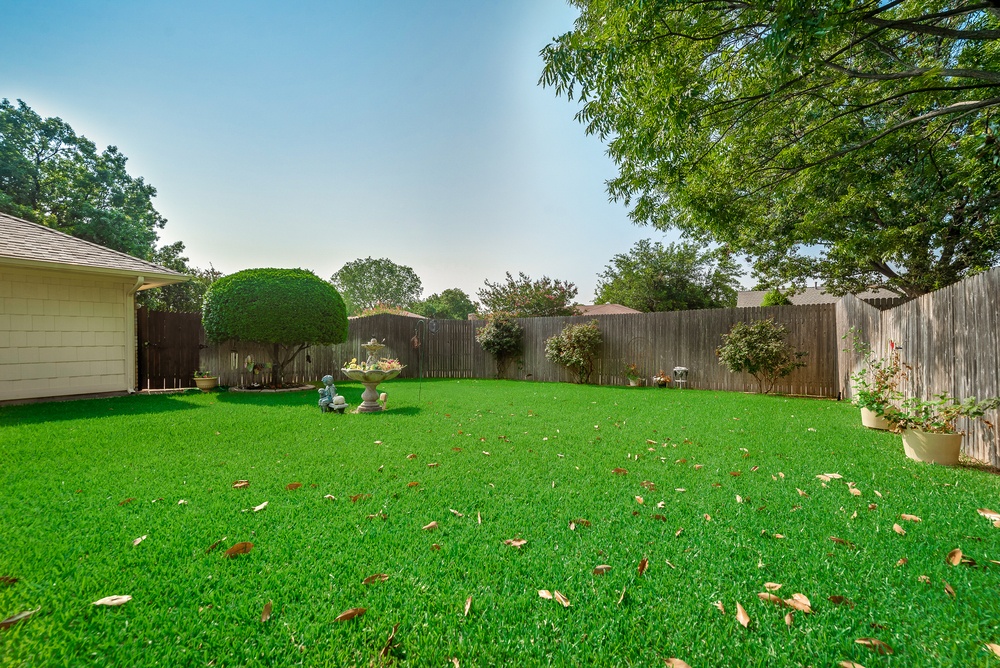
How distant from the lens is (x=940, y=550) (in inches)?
74.3

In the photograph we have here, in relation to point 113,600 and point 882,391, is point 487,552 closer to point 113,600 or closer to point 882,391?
point 113,600

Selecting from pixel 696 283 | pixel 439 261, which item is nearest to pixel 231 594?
pixel 439 261

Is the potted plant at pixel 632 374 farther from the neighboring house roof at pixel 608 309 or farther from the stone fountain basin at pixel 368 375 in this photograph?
the neighboring house roof at pixel 608 309

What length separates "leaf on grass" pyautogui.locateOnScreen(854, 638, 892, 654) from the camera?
1.27 meters

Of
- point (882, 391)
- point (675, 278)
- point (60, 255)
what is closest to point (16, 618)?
point (882, 391)

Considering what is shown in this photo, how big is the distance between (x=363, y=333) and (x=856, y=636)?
11.8 metres

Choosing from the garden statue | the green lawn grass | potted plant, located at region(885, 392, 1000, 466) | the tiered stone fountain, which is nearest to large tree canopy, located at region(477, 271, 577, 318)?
the tiered stone fountain

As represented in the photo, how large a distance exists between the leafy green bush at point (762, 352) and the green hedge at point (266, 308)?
28.6 feet

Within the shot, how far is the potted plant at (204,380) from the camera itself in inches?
326

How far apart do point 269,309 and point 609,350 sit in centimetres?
811

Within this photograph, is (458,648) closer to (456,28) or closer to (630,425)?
(630,425)

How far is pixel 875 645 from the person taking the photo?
129 centimetres

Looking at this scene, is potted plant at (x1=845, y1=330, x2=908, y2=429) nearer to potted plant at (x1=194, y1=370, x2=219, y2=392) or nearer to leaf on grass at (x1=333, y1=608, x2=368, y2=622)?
leaf on grass at (x1=333, y1=608, x2=368, y2=622)

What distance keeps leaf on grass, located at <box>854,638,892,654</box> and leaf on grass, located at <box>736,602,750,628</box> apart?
0.32 meters
